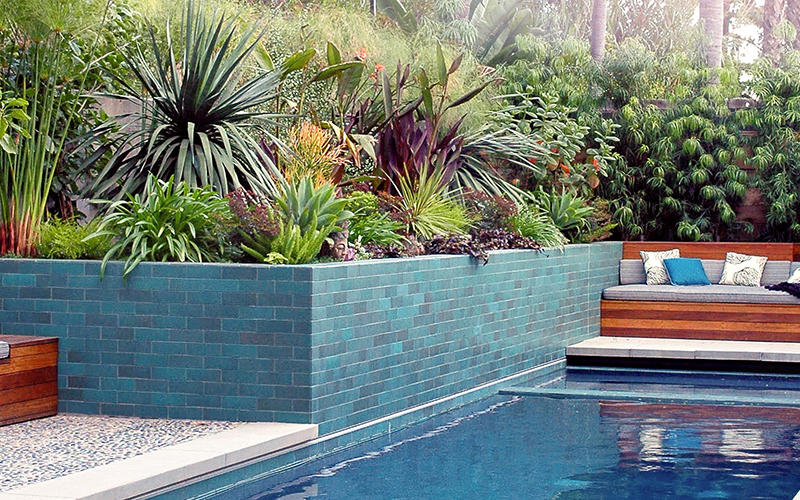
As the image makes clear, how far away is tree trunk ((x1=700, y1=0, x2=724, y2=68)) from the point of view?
624 inches

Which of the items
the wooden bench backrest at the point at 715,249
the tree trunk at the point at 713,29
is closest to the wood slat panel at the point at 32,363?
the wooden bench backrest at the point at 715,249

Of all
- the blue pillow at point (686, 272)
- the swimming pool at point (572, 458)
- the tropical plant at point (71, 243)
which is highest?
the tropical plant at point (71, 243)

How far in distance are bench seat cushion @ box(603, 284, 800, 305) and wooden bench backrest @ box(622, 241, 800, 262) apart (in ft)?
2.21

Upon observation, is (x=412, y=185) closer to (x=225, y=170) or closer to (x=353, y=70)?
(x=353, y=70)

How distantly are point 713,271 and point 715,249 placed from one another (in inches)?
11.6

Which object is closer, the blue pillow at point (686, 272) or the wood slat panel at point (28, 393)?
the wood slat panel at point (28, 393)

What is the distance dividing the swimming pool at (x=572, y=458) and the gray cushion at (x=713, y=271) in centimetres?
391

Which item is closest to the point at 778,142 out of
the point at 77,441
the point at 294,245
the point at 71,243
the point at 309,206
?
the point at 309,206

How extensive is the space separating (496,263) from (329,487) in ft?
12.2

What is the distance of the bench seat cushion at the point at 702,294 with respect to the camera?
10.6 metres

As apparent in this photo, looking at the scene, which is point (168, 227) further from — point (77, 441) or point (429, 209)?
point (429, 209)

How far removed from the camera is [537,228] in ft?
32.1

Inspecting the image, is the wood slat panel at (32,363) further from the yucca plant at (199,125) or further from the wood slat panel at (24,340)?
the yucca plant at (199,125)

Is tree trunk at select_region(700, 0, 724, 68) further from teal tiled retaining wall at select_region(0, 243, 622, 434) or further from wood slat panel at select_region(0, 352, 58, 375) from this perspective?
wood slat panel at select_region(0, 352, 58, 375)
